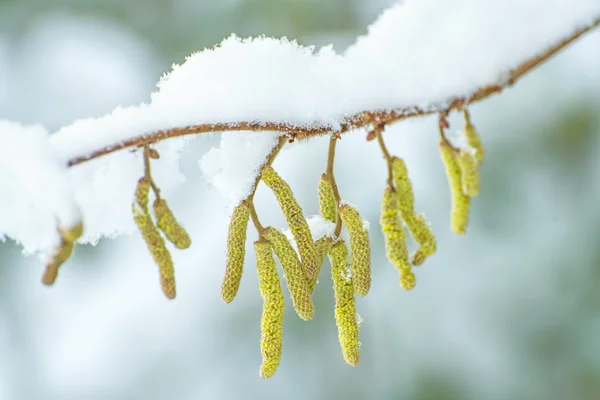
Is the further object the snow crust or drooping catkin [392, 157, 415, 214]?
drooping catkin [392, 157, 415, 214]

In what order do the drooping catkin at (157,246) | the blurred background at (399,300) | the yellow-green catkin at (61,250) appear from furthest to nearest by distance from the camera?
the blurred background at (399,300)
the drooping catkin at (157,246)
the yellow-green catkin at (61,250)

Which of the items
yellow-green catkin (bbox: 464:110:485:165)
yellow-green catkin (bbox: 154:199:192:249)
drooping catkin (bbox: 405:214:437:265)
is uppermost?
yellow-green catkin (bbox: 464:110:485:165)

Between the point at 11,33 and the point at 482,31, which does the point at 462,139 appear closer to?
the point at 482,31

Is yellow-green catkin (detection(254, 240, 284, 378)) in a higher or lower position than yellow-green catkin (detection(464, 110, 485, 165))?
lower

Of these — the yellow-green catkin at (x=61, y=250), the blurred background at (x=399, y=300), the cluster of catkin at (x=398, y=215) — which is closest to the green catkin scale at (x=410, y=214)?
the cluster of catkin at (x=398, y=215)

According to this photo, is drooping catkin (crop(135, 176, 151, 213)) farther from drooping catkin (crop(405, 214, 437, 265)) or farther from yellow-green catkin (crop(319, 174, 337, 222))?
drooping catkin (crop(405, 214, 437, 265))

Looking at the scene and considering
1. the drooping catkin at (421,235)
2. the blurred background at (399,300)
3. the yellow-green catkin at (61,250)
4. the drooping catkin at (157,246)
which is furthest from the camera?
the blurred background at (399,300)

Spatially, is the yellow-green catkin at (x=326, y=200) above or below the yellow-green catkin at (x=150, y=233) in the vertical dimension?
above

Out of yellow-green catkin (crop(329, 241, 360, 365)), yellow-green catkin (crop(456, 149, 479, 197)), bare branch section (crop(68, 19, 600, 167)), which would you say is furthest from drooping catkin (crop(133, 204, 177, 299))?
yellow-green catkin (crop(456, 149, 479, 197))

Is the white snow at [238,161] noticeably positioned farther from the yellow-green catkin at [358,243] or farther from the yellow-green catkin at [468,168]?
the yellow-green catkin at [468,168]
